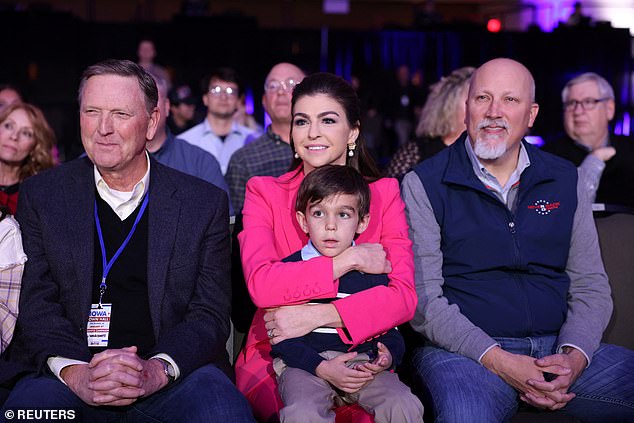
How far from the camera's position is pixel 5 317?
2.65 m

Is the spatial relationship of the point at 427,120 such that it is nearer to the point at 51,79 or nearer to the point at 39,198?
the point at 39,198

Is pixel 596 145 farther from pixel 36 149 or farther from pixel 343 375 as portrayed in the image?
pixel 36 149

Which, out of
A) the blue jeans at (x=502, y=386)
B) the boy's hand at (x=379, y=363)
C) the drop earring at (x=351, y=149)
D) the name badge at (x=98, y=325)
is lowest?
the blue jeans at (x=502, y=386)

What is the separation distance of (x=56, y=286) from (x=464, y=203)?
5.04 feet

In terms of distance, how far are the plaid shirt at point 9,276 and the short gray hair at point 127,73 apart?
1.82 feet

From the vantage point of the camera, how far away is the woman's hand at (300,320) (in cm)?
257

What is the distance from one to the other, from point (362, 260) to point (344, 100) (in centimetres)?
69

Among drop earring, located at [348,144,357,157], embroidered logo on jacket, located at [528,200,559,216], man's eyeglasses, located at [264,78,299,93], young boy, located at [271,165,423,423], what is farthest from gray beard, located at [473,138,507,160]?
man's eyeglasses, located at [264,78,299,93]

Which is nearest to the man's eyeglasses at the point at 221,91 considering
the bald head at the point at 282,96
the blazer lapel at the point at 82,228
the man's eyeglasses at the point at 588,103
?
the bald head at the point at 282,96

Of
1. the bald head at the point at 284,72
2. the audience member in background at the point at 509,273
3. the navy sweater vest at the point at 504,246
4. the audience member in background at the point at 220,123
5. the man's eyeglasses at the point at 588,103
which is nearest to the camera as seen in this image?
the audience member in background at the point at 509,273

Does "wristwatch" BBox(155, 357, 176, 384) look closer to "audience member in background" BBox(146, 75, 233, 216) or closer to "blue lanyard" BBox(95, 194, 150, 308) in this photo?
"blue lanyard" BBox(95, 194, 150, 308)

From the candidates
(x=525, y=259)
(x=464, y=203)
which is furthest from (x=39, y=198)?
(x=525, y=259)

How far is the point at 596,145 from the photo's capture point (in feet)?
16.3

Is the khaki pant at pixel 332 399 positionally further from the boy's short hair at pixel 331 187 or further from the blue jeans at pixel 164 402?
the boy's short hair at pixel 331 187
